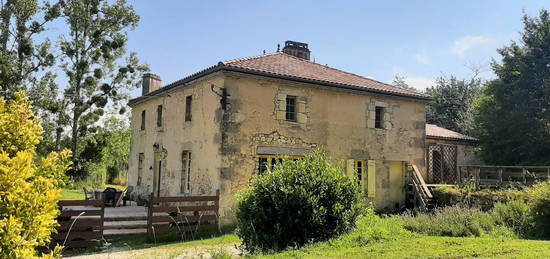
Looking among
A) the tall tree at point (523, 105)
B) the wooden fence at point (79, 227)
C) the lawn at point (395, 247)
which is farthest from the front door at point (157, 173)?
the tall tree at point (523, 105)

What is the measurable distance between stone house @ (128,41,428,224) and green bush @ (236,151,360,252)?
410 centimetres

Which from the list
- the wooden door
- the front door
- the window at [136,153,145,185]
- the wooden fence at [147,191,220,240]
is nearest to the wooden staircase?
the wooden door

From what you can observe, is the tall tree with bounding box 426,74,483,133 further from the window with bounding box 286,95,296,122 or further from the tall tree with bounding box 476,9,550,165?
the window with bounding box 286,95,296,122

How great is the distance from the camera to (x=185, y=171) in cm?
1552

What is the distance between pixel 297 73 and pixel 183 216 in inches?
243

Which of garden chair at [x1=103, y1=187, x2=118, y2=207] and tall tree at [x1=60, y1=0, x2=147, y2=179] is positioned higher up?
tall tree at [x1=60, y1=0, x2=147, y2=179]

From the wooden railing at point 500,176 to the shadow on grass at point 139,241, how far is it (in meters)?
8.79

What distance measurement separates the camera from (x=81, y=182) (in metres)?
28.0

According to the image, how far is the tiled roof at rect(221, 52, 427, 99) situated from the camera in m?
14.1

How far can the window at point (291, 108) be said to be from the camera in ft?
48.0

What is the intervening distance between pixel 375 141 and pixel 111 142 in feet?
76.2

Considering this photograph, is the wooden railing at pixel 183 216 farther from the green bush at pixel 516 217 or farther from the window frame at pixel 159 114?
the green bush at pixel 516 217

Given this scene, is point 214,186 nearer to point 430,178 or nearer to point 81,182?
point 430,178

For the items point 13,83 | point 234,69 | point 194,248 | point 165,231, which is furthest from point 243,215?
point 13,83
